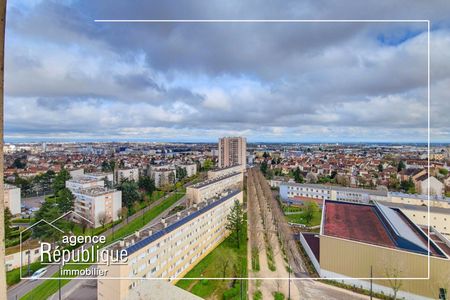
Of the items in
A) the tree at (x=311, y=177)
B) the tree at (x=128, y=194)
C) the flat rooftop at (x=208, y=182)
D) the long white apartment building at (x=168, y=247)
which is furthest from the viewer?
the tree at (x=311, y=177)

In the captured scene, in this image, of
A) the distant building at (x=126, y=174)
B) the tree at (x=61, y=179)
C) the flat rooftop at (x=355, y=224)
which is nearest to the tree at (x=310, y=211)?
the flat rooftop at (x=355, y=224)

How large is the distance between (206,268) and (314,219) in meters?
3.14

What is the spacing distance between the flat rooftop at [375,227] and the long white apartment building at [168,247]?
1.95m

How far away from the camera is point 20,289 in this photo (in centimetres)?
268

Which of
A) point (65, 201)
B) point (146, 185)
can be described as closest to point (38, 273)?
point (65, 201)

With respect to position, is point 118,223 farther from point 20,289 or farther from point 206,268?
point 206,268

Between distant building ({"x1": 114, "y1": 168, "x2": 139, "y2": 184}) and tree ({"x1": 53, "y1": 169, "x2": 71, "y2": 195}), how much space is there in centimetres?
198

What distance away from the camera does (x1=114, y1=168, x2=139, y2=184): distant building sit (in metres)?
6.96

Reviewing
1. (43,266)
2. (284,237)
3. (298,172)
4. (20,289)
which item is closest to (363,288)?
(284,237)

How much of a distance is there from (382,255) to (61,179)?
19.9ft

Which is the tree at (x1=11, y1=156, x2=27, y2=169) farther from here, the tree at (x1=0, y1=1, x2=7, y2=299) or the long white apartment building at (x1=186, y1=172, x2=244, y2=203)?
the long white apartment building at (x1=186, y1=172, x2=244, y2=203)

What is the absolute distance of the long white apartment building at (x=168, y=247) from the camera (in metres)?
2.16

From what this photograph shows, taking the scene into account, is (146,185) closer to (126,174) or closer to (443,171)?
(126,174)

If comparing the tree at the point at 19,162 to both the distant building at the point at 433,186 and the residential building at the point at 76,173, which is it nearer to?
the residential building at the point at 76,173
